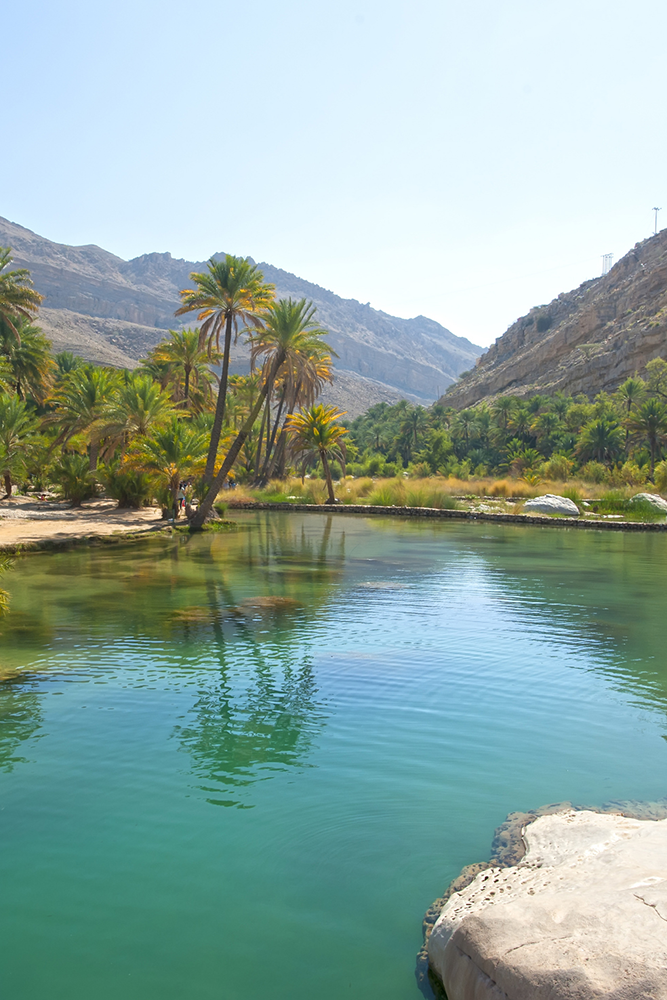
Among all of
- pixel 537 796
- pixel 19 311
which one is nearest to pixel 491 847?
pixel 537 796

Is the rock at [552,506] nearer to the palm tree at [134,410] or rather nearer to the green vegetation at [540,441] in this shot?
the green vegetation at [540,441]

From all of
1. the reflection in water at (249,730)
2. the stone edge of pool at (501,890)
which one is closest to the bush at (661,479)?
the reflection in water at (249,730)

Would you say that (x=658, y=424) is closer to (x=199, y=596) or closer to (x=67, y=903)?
(x=199, y=596)

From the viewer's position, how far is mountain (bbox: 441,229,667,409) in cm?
8000

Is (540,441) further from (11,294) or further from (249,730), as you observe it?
(249,730)

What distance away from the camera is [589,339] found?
9700cm

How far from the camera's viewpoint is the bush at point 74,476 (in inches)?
1163

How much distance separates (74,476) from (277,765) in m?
26.4

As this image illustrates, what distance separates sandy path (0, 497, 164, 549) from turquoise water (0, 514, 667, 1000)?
331 inches

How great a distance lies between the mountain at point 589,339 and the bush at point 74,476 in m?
65.5

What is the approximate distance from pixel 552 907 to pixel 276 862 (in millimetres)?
1955

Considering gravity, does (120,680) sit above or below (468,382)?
below

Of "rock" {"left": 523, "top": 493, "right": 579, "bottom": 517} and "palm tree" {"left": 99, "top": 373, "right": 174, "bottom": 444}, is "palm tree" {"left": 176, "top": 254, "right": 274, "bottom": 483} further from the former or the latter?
"rock" {"left": 523, "top": 493, "right": 579, "bottom": 517}

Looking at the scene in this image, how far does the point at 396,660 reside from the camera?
848 cm
